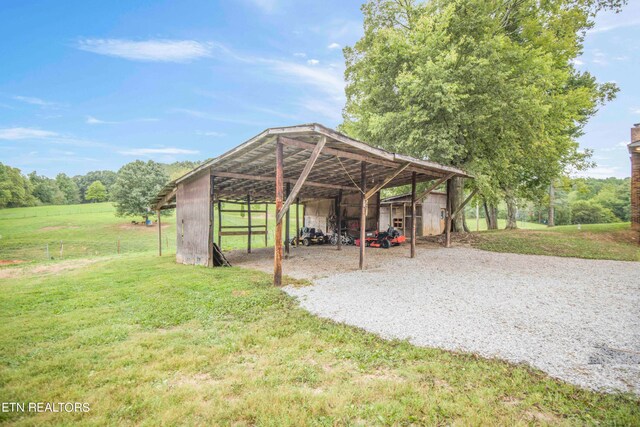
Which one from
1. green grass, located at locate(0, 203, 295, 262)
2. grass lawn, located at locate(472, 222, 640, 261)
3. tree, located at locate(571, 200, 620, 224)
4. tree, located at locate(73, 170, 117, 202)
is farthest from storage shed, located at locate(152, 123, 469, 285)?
tree, located at locate(73, 170, 117, 202)

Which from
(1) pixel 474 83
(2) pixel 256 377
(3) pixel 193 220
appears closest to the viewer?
(2) pixel 256 377

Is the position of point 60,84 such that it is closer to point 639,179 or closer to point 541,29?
point 541,29

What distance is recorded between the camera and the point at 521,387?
2.79 m

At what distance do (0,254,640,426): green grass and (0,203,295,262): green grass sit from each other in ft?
52.0

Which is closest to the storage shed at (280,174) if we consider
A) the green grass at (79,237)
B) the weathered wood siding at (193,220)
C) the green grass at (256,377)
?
the weathered wood siding at (193,220)

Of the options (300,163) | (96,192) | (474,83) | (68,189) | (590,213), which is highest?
(474,83)

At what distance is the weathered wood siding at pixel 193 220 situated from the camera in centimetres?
1107

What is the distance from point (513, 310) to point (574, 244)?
10995 mm

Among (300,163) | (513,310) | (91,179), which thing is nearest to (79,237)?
(300,163)

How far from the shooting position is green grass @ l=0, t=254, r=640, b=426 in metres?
2.40

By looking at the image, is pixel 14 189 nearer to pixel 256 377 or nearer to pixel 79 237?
pixel 79 237

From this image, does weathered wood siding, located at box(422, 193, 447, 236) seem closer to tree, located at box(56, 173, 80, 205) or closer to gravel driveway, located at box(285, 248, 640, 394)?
gravel driveway, located at box(285, 248, 640, 394)

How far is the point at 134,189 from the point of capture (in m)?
32.3

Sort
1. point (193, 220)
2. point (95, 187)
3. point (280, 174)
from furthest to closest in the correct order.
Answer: point (95, 187), point (193, 220), point (280, 174)
